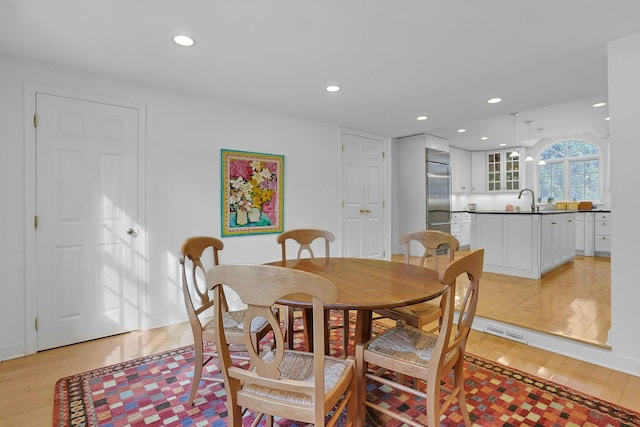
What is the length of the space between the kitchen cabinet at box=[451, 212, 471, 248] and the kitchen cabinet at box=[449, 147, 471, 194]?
72 cm

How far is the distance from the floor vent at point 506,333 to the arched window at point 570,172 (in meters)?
5.68

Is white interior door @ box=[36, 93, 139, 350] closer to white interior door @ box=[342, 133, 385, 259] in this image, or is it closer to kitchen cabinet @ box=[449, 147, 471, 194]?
white interior door @ box=[342, 133, 385, 259]

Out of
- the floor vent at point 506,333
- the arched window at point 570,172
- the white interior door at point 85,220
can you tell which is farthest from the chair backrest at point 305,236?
the arched window at point 570,172

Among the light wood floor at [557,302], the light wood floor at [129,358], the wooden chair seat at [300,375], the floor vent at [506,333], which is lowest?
the light wood floor at [129,358]

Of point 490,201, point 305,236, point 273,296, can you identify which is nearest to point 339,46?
point 305,236

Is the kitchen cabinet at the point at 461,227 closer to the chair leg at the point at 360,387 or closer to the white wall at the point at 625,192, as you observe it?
the white wall at the point at 625,192

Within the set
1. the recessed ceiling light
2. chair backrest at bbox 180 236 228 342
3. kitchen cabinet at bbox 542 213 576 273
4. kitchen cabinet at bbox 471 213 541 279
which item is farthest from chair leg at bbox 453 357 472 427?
kitchen cabinet at bbox 542 213 576 273

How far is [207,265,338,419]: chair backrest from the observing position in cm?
103

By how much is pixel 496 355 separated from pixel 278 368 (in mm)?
2066

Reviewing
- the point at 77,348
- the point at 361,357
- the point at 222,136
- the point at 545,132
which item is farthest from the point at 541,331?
the point at 545,132

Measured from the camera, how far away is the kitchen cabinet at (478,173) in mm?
8023

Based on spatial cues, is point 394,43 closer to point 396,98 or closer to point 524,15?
point 524,15

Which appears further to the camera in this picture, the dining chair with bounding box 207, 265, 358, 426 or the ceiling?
the ceiling

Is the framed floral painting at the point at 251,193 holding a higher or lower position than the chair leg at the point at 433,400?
higher
